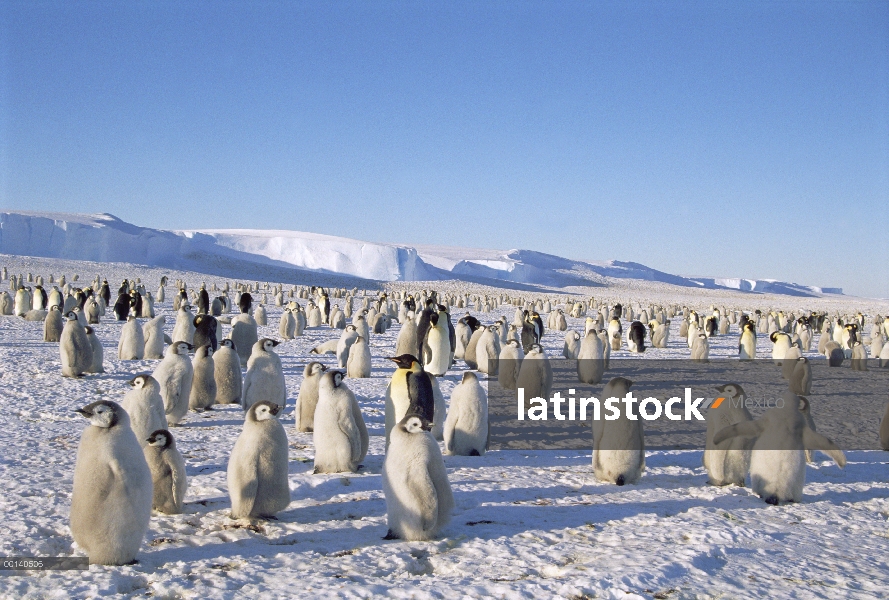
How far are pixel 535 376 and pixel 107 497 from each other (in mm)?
5983

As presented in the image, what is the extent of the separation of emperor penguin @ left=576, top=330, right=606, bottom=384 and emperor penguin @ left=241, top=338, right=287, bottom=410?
5.62 m

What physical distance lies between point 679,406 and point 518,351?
87.3 inches

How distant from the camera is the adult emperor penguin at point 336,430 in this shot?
537 cm

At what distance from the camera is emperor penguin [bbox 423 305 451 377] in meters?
11.2

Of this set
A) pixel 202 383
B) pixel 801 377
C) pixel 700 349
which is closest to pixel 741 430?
pixel 202 383

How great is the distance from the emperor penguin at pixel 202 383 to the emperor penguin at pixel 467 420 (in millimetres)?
2692

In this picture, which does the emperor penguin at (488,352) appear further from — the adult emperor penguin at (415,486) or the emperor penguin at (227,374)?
the adult emperor penguin at (415,486)

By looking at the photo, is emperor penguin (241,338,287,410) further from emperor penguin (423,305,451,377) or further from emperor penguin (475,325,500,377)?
emperor penguin (475,325,500,377)

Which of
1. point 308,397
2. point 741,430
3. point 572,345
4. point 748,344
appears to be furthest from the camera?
point 748,344

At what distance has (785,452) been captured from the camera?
5.07 m

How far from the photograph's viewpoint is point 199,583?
135 inches

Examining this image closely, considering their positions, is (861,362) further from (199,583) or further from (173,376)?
(199,583)

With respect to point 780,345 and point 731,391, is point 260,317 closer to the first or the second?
point 780,345

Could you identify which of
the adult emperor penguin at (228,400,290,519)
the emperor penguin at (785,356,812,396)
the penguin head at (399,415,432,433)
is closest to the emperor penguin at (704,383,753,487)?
the penguin head at (399,415,432,433)
